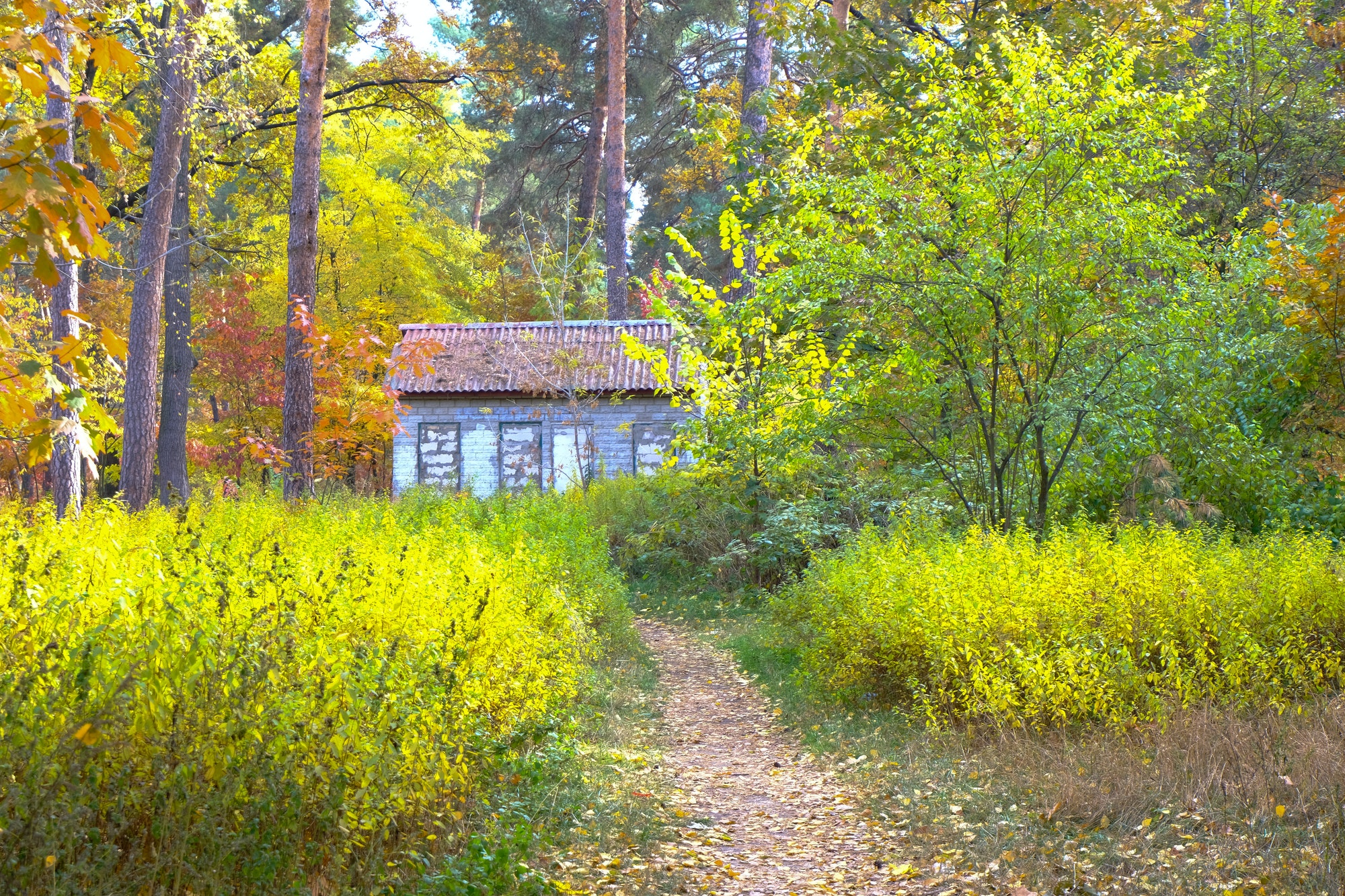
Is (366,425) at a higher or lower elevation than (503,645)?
higher

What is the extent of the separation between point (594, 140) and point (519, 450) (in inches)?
361

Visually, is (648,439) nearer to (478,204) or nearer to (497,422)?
(497,422)

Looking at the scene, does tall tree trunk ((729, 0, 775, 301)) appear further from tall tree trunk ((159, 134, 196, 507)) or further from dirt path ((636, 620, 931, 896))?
tall tree trunk ((159, 134, 196, 507))

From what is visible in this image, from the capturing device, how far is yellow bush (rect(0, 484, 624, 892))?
317cm

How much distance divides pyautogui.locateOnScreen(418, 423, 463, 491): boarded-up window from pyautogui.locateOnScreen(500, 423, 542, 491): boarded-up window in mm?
944

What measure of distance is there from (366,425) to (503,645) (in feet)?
25.2

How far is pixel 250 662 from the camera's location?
349 centimetres

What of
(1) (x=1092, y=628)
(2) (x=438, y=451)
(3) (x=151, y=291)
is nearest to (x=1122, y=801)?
(1) (x=1092, y=628)

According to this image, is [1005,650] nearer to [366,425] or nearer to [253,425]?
[366,425]

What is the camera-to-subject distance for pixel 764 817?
18.7 feet

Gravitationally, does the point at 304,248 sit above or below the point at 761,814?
A: above

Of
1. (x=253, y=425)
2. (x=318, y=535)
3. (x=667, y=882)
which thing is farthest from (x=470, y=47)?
(x=667, y=882)

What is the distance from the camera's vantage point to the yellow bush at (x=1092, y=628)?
19.5ft

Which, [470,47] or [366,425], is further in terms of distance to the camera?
[470,47]
